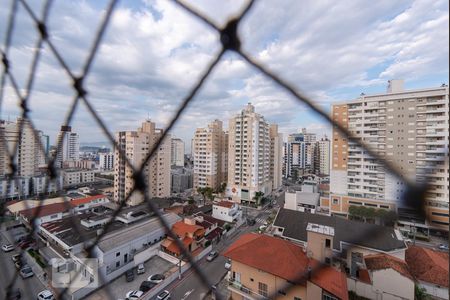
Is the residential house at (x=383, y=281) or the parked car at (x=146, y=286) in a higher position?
the residential house at (x=383, y=281)

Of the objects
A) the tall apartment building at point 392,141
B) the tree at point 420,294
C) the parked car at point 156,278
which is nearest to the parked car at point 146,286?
the parked car at point 156,278

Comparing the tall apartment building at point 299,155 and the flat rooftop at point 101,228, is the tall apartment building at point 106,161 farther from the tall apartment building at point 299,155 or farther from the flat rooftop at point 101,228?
the tall apartment building at point 299,155

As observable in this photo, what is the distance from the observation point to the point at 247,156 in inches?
433

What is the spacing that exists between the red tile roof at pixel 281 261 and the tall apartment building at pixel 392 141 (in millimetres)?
1147

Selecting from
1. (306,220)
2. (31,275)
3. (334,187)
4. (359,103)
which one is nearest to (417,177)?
(306,220)

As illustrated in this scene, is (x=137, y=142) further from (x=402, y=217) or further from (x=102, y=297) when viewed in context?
(x=402, y=217)

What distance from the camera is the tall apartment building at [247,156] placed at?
10.8 m

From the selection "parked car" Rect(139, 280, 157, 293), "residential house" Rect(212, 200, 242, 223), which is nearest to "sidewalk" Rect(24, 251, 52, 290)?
"parked car" Rect(139, 280, 157, 293)

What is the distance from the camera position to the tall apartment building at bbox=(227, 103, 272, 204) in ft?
35.5

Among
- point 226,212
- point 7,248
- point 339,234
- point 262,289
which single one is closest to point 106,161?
point 7,248

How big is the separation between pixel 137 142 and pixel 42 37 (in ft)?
29.6

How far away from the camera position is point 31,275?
4496mm

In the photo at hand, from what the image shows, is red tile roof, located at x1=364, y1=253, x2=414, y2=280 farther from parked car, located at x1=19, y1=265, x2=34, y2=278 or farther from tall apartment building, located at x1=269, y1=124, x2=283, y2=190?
tall apartment building, located at x1=269, y1=124, x2=283, y2=190

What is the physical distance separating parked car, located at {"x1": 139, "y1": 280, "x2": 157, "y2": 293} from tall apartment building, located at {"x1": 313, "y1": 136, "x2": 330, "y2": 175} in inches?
706
